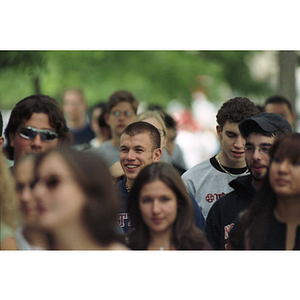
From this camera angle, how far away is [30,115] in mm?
3014

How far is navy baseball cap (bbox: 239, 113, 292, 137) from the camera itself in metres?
2.68

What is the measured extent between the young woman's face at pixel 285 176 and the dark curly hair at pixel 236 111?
0.46 metres

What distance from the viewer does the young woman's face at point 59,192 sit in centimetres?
219

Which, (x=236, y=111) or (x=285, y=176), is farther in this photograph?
(x=236, y=111)

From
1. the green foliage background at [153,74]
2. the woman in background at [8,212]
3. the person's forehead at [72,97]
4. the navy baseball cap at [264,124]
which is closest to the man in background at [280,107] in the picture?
the navy baseball cap at [264,124]

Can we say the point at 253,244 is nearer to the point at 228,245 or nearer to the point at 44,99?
the point at 228,245

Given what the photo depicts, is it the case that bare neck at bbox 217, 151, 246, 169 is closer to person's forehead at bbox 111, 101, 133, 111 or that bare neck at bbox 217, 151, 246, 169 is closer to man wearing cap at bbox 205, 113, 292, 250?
man wearing cap at bbox 205, 113, 292, 250

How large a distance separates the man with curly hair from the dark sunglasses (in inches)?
35.0

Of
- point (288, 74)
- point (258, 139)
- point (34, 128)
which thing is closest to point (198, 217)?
point (258, 139)

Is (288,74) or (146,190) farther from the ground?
(288,74)

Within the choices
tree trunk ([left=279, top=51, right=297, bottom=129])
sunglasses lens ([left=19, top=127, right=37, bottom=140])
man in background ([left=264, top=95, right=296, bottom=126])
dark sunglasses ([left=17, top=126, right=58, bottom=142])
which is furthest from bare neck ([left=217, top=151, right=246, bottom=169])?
tree trunk ([left=279, top=51, right=297, bottom=129])

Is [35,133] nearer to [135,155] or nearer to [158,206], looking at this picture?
[135,155]

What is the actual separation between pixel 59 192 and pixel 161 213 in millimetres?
614

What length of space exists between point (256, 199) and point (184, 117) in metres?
7.81
